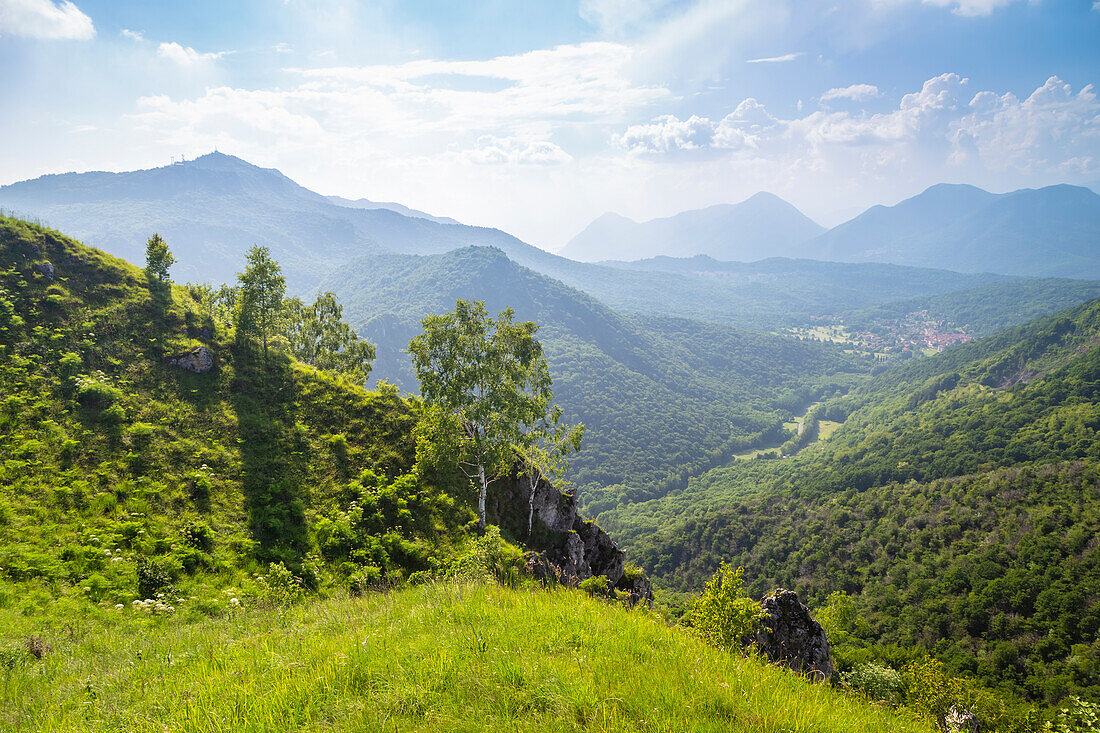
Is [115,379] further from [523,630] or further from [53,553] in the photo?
[523,630]

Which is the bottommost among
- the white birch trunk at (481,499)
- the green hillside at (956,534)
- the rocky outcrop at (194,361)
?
the green hillside at (956,534)

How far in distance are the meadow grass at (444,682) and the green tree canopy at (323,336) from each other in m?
43.8

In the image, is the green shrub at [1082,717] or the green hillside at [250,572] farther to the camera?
the green shrub at [1082,717]

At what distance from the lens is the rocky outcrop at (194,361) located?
29.3m

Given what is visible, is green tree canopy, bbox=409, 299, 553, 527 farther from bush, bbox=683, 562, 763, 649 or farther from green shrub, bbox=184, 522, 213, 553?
bush, bbox=683, 562, 763, 649

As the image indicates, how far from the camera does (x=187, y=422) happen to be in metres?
25.1

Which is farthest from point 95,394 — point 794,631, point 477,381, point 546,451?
point 794,631

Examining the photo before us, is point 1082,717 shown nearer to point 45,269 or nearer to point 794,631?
point 794,631

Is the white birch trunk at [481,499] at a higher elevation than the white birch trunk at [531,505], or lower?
higher

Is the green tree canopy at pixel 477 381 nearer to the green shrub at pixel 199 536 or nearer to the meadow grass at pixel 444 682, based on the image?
the green shrub at pixel 199 536

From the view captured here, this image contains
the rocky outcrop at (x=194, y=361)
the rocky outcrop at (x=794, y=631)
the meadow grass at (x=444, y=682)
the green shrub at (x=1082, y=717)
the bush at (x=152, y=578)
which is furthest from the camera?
the rocky outcrop at (x=194, y=361)

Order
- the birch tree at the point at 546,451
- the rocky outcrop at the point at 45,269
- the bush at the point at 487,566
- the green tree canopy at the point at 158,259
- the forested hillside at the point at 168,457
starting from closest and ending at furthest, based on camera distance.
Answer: the bush at the point at 487,566 → the forested hillside at the point at 168,457 → the birch tree at the point at 546,451 → the rocky outcrop at the point at 45,269 → the green tree canopy at the point at 158,259

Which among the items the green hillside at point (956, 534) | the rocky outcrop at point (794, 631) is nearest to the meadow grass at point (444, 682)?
the rocky outcrop at point (794, 631)

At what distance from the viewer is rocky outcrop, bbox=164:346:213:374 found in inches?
1154
